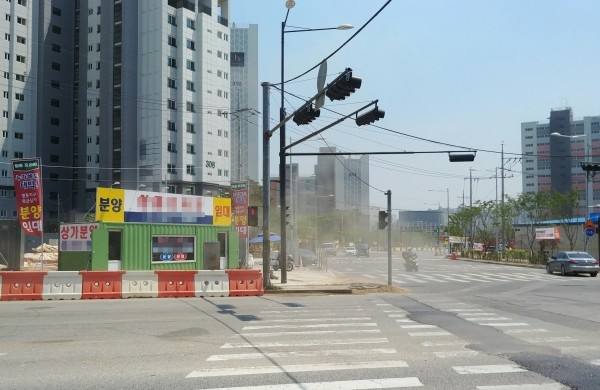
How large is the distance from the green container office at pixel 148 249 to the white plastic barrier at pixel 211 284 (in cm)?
712

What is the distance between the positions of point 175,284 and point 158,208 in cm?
867

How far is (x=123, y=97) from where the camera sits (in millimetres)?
77688

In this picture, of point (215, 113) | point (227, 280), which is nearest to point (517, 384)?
point (227, 280)

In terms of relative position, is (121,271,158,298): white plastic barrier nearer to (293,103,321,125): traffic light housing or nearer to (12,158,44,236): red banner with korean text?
(293,103,321,125): traffic light housing

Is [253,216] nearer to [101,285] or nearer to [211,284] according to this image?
[211,284]

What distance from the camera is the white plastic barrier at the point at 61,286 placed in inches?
693

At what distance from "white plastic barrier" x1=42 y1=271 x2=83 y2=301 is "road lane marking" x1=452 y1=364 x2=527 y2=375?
13.7m

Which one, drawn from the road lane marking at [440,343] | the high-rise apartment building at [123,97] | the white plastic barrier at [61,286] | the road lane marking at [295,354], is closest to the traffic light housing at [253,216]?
the white plastic barrier at [61,286]

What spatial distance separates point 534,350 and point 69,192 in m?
86.4

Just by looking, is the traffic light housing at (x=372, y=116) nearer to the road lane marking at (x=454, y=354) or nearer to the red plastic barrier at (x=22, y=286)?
the road lane marking at (x=454, y=354)

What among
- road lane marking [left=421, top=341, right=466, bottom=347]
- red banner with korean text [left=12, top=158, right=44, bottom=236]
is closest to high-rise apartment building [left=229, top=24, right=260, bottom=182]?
red banner with korean text [left=12, top=158, right=44, bottom=236]

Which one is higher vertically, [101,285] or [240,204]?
[240,204]

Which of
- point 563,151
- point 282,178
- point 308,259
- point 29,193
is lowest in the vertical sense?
point 308,259

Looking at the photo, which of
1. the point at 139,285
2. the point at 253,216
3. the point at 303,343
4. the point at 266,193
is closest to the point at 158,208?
the point at 253,216
